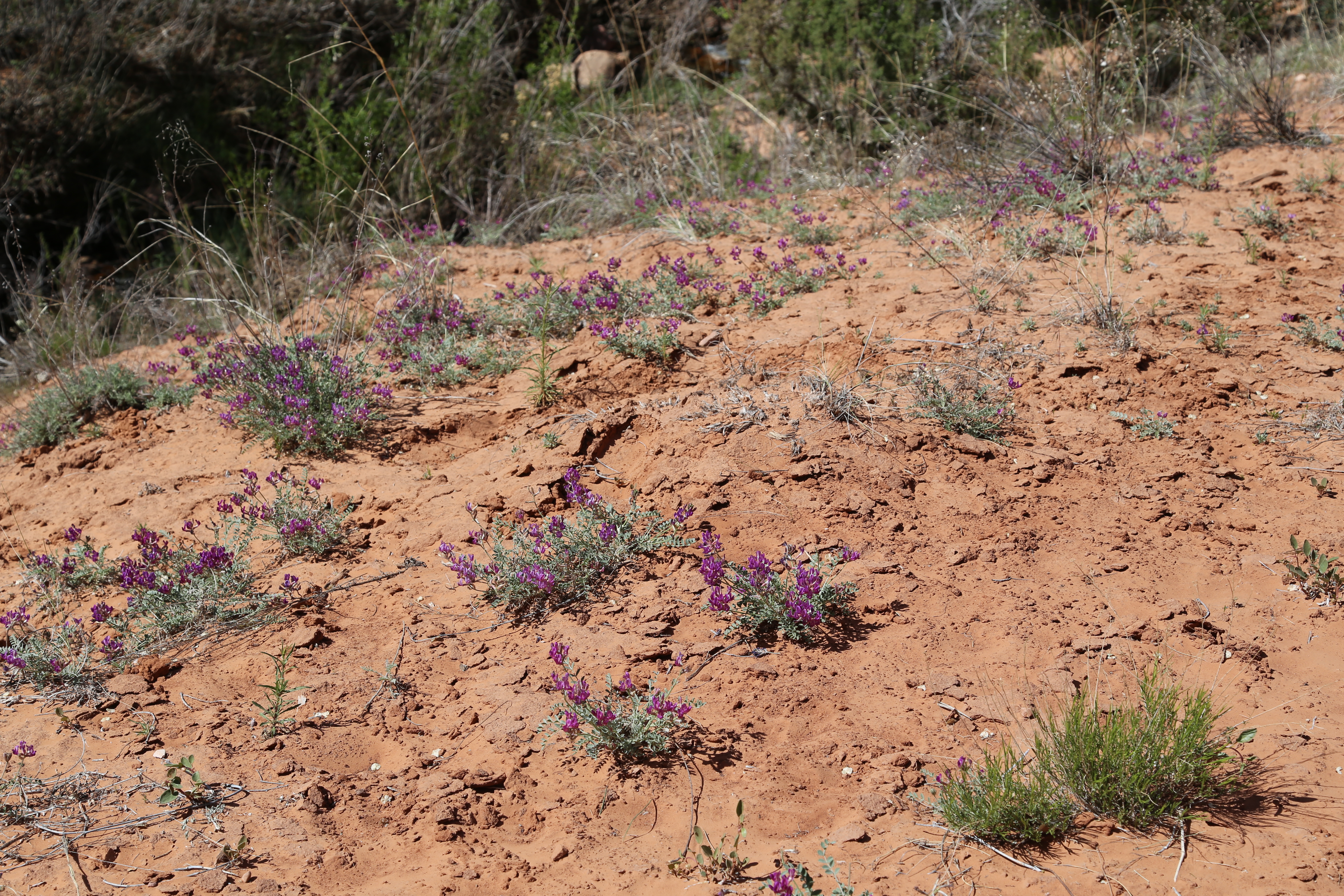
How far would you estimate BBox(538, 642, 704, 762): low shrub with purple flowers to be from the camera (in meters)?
2.64

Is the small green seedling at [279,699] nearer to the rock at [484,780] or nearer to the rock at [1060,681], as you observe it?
the rock at [484,780]

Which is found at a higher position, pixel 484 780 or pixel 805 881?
pixel 805 881

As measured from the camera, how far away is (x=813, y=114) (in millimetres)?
7715

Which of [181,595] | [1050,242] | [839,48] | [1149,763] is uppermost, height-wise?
[839,48]

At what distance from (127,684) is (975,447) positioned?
9.99 ft

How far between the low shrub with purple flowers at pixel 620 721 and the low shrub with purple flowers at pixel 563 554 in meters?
0.50

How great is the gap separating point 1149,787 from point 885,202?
14.8 ft

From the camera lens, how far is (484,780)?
2662 mm

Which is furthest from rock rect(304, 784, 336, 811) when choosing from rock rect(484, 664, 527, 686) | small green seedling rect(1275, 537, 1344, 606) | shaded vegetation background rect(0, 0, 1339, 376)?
shaded vegetation background rect(0, 0, 1339, 376)

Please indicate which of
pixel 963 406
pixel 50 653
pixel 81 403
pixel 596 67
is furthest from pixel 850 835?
pixel 596 67

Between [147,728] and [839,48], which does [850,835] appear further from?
[839,48]

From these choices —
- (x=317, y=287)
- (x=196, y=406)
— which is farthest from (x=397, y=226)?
(x=196, y=406)

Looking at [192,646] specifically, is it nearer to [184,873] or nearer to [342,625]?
[342,625]

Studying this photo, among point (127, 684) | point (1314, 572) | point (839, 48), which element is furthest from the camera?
point (839, 48)
